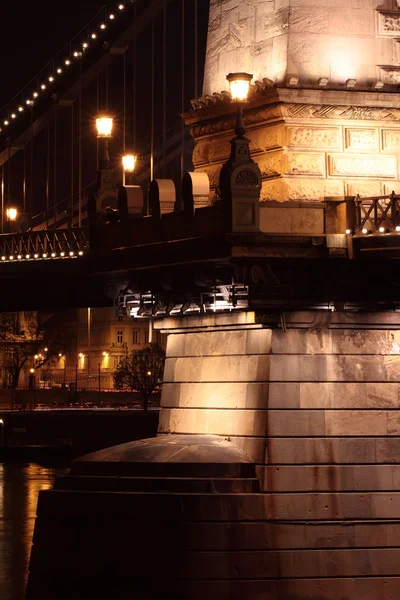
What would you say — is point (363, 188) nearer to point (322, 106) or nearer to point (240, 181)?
point (322, 106)

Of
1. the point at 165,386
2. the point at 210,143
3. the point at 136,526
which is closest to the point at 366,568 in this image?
the point at 136,526

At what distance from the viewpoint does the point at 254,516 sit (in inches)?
1194

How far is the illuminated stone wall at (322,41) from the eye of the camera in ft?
109

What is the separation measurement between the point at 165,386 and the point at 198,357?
172cm

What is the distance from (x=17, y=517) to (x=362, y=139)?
35.2 meters

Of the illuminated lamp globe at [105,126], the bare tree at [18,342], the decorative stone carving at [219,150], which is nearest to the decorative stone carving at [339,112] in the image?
the decorative stone carving at [219,150]

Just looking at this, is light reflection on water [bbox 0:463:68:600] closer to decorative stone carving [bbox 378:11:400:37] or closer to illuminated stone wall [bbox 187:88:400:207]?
illuminated stone wall [bbox 187:88:400:207]

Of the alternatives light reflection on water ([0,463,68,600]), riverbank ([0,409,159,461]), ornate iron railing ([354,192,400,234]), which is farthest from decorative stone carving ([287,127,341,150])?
riverbank ([0,409,159,461])

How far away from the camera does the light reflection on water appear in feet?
148

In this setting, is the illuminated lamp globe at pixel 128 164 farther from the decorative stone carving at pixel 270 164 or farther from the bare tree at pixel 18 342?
A: the bare tree at pixel 18 342

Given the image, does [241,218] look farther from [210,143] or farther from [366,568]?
[366,568]

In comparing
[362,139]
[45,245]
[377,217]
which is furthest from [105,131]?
[45,245]

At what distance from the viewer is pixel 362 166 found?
33.0 metres

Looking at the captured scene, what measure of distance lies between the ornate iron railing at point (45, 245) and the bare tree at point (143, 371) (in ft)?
184
